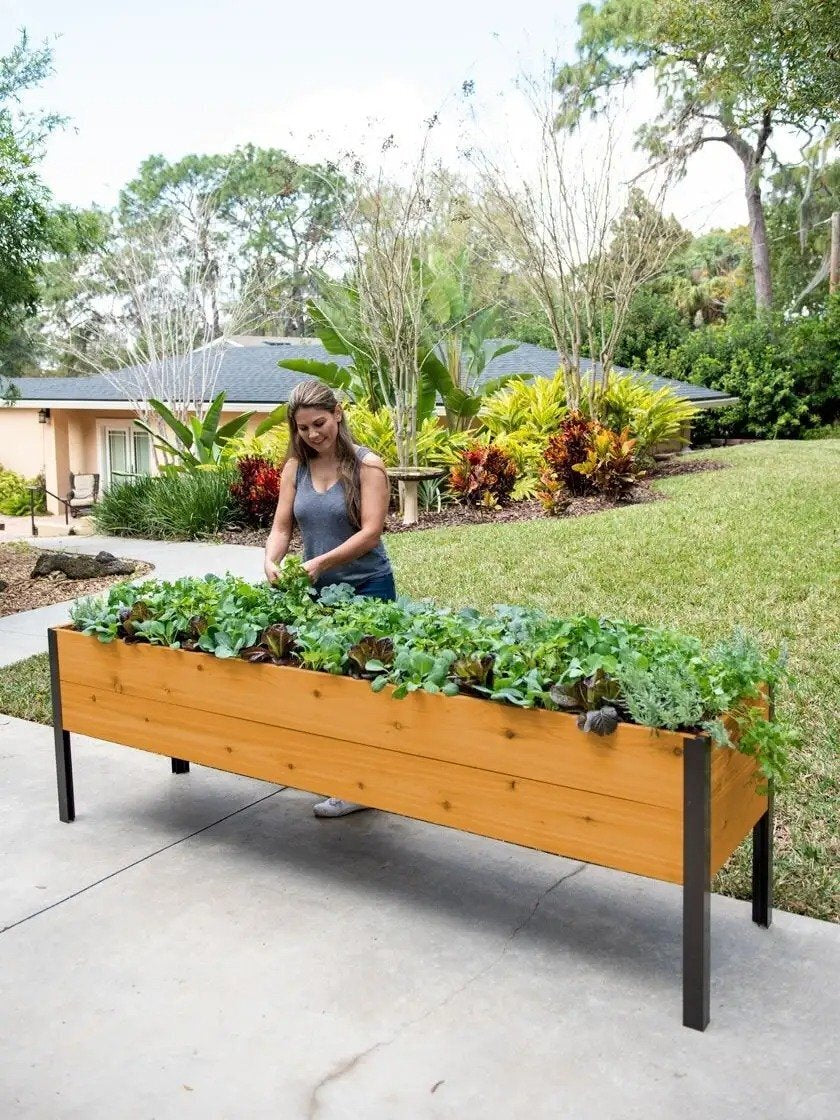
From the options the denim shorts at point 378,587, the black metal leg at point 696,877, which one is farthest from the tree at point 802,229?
the black metal leg at point 696,877

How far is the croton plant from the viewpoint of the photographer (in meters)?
2.83

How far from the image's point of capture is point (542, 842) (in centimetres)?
302

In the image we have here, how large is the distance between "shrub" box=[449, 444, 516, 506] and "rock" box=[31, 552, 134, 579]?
4.43 meters

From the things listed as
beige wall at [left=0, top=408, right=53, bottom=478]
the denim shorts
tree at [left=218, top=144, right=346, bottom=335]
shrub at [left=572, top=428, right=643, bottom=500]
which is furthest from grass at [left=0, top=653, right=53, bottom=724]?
tree at [left=218, top=144, right=346, bottom=335]

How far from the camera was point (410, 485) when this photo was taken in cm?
1269

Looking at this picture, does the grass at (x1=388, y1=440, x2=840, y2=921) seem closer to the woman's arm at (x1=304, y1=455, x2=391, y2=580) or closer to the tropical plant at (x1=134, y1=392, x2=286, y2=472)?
the woman's arm at (x1=304, y1=455, x2=391, y2=580)

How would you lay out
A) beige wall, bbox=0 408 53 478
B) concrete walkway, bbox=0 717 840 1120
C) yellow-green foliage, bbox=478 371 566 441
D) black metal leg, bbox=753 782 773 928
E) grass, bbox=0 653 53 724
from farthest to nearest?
beige wall, bbox=0 408 53 478 < yellow-green foliage, bbox=478 371 566 441 < grass, bbox=0 653 53 724 < black metal leg, bbox=753 782 773 928 < concrete walkway, bbox=0 717 840 1120

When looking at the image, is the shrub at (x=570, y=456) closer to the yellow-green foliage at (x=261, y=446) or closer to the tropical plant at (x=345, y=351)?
the tropical plant at (x=345, y=351)

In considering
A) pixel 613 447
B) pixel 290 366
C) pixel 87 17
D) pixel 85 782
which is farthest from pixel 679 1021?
pixel 87 17

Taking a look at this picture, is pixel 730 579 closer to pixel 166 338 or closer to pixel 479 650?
pixel 479 650

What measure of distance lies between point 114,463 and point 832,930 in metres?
25.3

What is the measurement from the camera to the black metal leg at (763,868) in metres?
3.32

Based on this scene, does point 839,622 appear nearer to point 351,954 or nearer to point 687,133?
point 351,954

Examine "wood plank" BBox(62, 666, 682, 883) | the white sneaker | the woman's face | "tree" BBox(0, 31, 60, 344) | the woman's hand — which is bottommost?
the white sneaker
